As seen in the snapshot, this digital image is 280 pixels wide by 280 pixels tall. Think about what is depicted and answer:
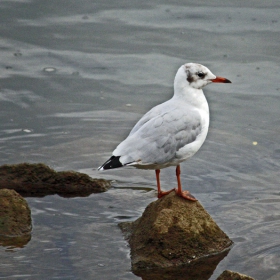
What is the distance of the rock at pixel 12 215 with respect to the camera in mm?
6793

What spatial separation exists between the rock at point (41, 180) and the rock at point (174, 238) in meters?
1.49

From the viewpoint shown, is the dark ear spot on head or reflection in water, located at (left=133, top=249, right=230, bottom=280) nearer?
reflection in water, located at (left=133, top=249, right=230, bottom=280)

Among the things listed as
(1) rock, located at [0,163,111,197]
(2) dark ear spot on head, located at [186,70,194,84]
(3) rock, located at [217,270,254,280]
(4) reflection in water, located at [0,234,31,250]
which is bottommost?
(4) reflection in water, located at [0,234,31,250]

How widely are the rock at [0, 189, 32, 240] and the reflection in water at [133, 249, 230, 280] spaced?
1.42m

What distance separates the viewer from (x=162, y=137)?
6.80 m

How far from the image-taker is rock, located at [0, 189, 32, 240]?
22.3 ft

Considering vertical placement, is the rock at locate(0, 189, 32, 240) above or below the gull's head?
below

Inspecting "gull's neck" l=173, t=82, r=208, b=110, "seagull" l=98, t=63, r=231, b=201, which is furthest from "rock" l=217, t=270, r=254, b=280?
"gull's neck" l=173, t=82, r=208, b=110

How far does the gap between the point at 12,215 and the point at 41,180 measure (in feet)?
3.93

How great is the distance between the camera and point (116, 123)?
10.4 meters

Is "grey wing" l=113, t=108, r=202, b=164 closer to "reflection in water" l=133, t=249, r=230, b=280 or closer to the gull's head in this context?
the gull's head

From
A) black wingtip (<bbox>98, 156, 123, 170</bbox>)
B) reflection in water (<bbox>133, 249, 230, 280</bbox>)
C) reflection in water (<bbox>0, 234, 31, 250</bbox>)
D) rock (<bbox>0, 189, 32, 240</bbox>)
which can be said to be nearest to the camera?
reflection in water (<bbox>133, 249, 230, 280</bbox>)

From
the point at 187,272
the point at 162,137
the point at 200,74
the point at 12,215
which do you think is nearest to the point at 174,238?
the point at 187,272

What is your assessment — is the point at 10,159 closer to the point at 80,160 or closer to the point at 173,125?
the point at 80,160
